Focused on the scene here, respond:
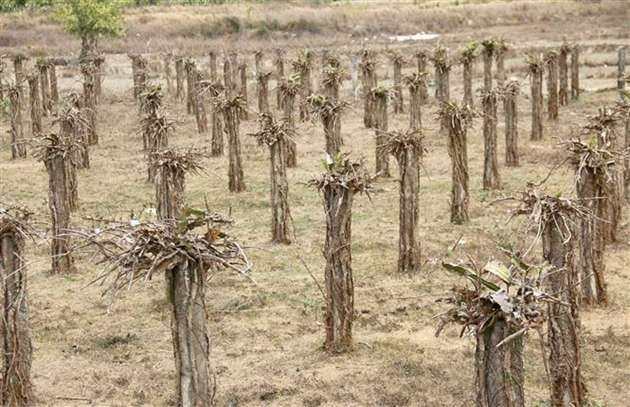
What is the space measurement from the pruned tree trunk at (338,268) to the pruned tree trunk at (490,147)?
293 inches

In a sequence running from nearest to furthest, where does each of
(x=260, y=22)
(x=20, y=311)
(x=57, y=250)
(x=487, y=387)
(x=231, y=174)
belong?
1. (x=487, y=387)
2. (x=20, y=311)
3. (x=57, y=250)
4. (x=231, y=174)
5. (x=260, y=22)

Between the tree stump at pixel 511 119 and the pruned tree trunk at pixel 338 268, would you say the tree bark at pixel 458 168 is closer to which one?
the tree stump at pixel 511 119

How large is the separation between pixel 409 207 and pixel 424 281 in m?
1.01

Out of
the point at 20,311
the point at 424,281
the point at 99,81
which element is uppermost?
the point at 99,81

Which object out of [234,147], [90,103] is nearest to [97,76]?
[90,103]

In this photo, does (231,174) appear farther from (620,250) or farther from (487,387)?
(487,387)

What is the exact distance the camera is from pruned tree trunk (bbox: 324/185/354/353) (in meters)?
9.42

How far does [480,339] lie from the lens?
247 inches

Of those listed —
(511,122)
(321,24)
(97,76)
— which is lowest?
(511,122)

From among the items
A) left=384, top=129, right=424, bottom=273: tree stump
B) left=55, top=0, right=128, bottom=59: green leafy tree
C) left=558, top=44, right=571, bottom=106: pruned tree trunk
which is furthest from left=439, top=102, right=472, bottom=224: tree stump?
left=55, top=0, right=128, bottom=59: green leafy tree

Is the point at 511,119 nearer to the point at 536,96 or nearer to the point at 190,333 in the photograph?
the point at 536,96

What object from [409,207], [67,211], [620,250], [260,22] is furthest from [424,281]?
[260,22]

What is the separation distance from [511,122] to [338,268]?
9.61 meters

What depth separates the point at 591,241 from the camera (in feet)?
33.2
